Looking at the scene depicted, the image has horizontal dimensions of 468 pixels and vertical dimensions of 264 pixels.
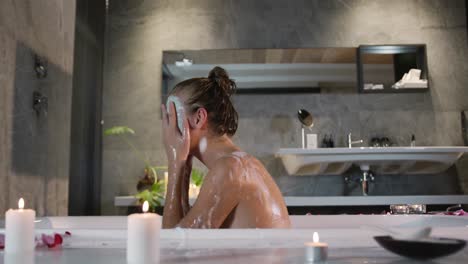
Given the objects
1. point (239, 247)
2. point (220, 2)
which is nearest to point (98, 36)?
point (220, 2)

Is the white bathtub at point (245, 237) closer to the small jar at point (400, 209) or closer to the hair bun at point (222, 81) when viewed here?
the hair bun at point (222, 81)

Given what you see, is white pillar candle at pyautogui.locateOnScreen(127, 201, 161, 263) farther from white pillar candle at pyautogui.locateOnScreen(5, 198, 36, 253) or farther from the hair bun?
the hair bun

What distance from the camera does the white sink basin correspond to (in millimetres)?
3295

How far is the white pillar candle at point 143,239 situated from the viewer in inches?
34.4

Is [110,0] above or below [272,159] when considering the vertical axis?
above

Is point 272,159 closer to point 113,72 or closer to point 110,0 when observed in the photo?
point 113,72

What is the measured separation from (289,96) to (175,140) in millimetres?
2437

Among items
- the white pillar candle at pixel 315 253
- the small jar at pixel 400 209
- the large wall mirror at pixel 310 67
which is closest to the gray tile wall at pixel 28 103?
the large wall mirror at pixel 310 67

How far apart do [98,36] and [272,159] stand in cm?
170

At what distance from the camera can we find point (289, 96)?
3.92 m

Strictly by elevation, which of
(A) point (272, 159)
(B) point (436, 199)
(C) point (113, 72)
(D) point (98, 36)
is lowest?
(B) point (436, 199)

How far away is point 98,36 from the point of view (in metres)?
3.88

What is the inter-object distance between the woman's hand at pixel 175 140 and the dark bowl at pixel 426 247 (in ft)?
2.67

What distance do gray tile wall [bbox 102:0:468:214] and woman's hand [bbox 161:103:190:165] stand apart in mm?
2309
